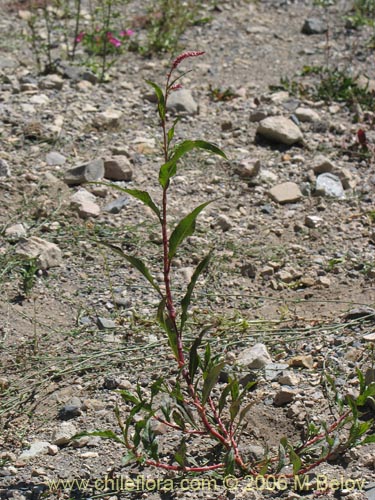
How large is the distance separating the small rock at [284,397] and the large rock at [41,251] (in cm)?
130

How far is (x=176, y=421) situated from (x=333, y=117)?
131 inches

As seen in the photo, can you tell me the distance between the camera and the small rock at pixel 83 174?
15.0 ft

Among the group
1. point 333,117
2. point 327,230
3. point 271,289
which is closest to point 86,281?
point 271,289

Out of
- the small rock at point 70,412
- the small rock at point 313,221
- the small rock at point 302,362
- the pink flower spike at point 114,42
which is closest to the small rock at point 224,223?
the small rock at point 313,221

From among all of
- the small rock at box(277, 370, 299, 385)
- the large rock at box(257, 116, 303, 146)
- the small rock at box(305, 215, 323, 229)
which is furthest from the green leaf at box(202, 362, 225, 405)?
the large rock at box(257, 116, 303, 146)

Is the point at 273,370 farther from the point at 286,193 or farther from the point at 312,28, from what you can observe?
the point at 312,28

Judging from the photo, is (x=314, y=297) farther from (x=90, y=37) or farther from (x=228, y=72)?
(x=90, y=37)

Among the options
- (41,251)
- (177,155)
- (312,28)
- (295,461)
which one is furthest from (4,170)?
(312,28)

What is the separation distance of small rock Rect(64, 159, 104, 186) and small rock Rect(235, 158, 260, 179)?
0.80 metres

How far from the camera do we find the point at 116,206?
4422mm

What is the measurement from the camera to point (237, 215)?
4.55 m

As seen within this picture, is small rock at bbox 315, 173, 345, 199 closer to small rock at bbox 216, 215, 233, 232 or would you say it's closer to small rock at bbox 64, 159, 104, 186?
small rock at bbox 216, 215, 233, 232

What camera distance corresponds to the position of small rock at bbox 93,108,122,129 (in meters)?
5.22

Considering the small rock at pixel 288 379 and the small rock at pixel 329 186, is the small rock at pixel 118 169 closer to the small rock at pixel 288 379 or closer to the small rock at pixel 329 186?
the small rock at pixel 329 186
